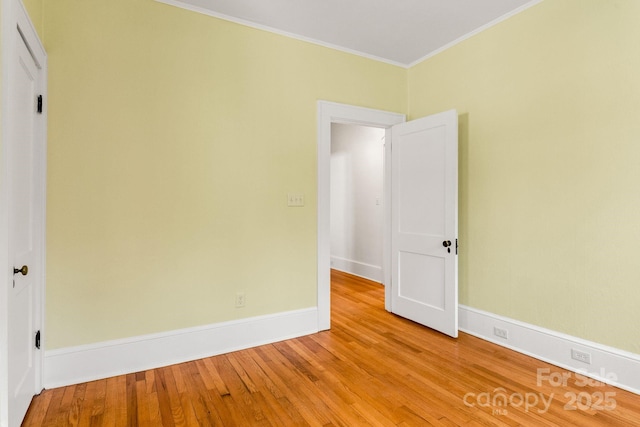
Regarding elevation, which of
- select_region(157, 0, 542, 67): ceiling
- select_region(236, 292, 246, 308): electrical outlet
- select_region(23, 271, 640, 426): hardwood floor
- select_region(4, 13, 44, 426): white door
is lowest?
select_region(23, 271, 640, 426): hardwood floor

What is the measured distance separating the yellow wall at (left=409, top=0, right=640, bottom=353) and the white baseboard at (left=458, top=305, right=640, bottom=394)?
7cm

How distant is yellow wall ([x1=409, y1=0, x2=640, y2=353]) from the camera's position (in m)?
2.13

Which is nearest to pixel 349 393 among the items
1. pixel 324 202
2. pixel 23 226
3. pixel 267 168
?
pixel 324 202

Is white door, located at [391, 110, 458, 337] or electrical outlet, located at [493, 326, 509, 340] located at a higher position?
white door, located at [391, 110, 458, 337]

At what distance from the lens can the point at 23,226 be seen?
6.06 ft

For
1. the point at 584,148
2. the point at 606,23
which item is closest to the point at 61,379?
the point at 584,148

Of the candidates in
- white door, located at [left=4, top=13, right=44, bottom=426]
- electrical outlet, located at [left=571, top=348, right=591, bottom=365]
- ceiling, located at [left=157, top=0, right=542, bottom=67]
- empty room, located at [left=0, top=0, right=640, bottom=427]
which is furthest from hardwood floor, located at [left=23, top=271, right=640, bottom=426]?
ceiling, located at [left=157, top=0, right=542, bottom=67]

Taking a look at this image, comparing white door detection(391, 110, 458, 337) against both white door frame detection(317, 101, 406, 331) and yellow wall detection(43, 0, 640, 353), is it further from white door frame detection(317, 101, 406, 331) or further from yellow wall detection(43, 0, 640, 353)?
white door frame detection(317, 101, 406, 331)

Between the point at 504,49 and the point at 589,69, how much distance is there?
71cm

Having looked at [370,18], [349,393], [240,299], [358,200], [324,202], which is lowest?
[349,393]

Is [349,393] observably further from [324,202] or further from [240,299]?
[324,202]

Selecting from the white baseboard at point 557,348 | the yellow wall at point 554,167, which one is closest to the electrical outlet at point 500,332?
the white baseboard at point 557,348

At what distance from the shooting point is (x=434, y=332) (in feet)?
10.2

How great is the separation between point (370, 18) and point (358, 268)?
3755mm
